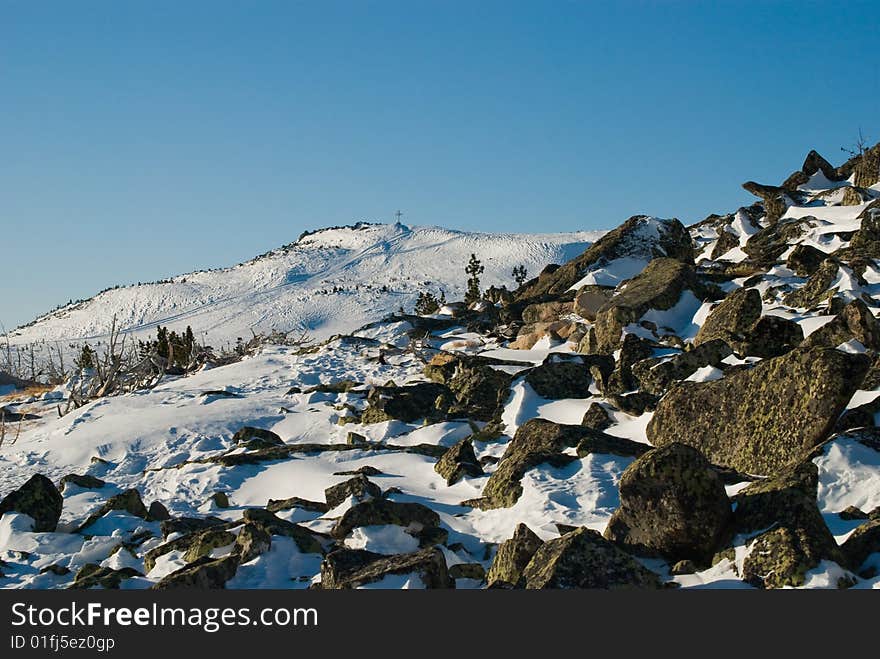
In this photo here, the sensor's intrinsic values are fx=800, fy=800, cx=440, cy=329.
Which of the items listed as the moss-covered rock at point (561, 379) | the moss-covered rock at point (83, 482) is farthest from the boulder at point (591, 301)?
the moss-covered rock at point (83, 482)

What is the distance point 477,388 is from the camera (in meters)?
14.8

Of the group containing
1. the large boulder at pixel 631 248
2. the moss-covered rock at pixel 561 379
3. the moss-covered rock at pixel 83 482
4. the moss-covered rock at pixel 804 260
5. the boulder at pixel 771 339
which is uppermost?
the large boulder at pixel 631 248

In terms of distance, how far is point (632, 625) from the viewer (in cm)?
508

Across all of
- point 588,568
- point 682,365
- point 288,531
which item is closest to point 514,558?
point 588,568

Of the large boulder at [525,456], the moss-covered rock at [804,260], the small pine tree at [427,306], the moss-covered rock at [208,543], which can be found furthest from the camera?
the small pine tree at [427,306]

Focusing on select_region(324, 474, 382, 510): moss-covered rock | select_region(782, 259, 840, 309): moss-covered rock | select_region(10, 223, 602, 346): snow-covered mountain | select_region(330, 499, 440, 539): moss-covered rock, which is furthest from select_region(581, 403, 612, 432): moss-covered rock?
select_region(10, 223, 602, 346): snow-covered mountain

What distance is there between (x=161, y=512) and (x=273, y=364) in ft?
41.4

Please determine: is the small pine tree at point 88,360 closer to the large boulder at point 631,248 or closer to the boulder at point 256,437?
the boulder at point 256,437

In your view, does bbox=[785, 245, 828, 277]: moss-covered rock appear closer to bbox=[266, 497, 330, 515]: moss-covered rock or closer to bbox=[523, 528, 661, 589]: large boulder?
bbox=[266, 497, 330, 515]: moss-covered rock

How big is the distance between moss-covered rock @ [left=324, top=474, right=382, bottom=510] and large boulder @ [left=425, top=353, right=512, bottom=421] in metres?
4.34

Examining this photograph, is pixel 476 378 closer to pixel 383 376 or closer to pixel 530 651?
pixel 383 376

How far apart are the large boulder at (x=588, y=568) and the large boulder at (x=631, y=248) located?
17.6 m

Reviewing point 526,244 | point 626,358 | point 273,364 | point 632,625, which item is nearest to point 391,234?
point 526,244

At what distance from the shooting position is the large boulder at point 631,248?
24.0 metres
